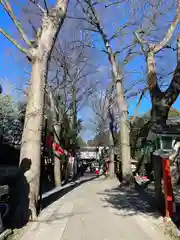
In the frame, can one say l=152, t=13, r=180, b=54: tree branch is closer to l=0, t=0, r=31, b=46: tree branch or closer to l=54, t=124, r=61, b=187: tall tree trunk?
l=0, t=0, r=31, b=46: tree branch

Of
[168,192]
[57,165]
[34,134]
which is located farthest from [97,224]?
[57,165]

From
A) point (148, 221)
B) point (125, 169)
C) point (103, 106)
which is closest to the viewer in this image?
point (148, 221)

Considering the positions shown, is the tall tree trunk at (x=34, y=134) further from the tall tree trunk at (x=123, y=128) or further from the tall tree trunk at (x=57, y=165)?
the tall tree trunk at (x=57, y=165)

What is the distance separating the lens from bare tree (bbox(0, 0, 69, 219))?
8797 millimetres

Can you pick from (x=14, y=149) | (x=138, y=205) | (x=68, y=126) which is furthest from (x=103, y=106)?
(x=138, y=205)

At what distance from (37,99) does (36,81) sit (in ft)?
1.86

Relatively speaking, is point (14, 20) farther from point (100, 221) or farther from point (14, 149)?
point (14, 149)

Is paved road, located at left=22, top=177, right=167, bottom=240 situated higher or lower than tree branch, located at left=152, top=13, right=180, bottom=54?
lower

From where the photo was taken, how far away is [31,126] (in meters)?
9.02

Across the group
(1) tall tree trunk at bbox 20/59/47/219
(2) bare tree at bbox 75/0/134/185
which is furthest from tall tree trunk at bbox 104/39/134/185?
(1) tall tree trunk at bbox 20/59/47/219

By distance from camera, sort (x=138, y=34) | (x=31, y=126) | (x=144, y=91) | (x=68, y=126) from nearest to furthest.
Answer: (x=31, y=126)
(x=138, y=34)
(x=144, y=91)
(x=68, y=126)

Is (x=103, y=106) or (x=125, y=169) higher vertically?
(x=103, y=106)

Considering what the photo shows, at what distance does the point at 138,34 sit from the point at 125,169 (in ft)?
26.8

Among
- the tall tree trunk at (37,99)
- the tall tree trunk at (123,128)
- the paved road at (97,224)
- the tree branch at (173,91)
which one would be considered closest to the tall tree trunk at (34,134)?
the tall tree trunk at (37,99)
